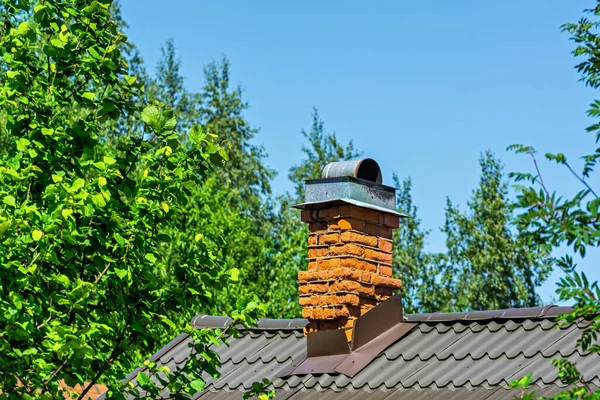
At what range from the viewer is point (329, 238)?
10023 millimetres

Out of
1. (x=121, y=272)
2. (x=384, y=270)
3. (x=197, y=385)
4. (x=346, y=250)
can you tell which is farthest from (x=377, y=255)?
(x=121, y=272)

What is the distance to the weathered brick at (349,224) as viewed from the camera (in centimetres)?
994

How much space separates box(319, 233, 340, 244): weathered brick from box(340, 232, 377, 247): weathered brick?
0.06 meters

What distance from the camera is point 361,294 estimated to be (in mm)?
9836

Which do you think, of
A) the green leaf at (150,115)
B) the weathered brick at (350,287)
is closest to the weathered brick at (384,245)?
the weathered brick at (350,287)

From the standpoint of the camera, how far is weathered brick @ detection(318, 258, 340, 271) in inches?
388

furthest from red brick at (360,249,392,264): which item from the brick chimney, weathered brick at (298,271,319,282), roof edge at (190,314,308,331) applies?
roof edge at (190,314,308,331)

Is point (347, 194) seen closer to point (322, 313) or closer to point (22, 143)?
point (322, 313)

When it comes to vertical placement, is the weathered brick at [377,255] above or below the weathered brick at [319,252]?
below

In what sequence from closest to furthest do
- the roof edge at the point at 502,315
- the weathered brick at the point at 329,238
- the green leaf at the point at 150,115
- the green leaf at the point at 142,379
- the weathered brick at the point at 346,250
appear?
1. the green leaf at the point at 142,379
2. the green leaf at the point at 150,115
3. the roof edge at the point at 502,315
4. the weathered brick at the point at 346,250
5. the weathered brick at the point at 329,238

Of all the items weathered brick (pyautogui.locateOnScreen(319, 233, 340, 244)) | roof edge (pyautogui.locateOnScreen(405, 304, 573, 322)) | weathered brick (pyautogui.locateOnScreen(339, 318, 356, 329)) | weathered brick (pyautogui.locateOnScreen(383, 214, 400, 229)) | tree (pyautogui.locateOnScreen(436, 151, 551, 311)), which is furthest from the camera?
tree (pyautogui.locateOnScreen(436, 151, 551, 311))

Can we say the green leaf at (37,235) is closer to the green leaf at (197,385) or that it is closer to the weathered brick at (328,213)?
the green leaf at (197,385)

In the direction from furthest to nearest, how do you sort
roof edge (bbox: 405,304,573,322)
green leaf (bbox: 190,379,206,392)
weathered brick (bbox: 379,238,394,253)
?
weathered brick (bbox: 379,238,394,253)
roof edge (bbox: 405,304,573,322)
green leaf (bbox: 190,379,206,392)

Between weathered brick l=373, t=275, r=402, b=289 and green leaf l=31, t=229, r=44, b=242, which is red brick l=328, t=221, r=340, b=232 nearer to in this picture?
weathered brick l=373, t=275, r=402, b=289
